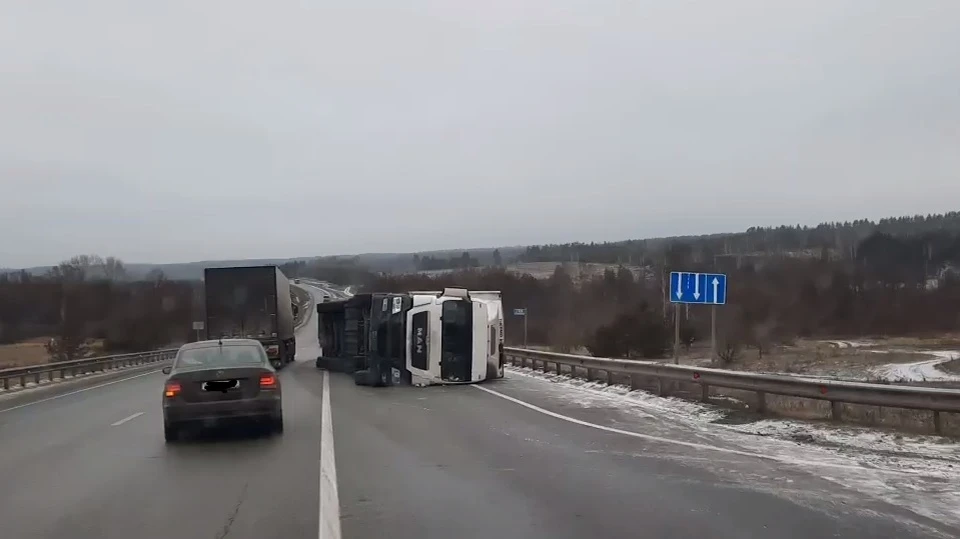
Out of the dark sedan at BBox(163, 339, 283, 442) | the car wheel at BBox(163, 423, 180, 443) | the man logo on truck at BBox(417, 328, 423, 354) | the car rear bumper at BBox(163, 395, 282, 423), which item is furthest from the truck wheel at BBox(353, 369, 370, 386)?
the car rear bumper at BBox(163, 395, 282, 423)

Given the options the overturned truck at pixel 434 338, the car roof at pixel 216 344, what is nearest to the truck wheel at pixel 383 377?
the overturned truck at pixel 434 338

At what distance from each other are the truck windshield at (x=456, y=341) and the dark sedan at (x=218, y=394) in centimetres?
945

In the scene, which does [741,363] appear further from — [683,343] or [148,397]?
[148,397]

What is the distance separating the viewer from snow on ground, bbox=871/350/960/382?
35.0 meters

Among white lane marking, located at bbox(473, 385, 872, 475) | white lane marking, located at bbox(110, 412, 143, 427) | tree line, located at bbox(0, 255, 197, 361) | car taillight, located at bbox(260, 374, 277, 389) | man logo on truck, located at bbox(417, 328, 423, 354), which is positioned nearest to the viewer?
white lane marking, located at bbox(473, 385, 872, 475)

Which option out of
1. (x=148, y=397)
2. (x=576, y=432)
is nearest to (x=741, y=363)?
(x=148, y=397)

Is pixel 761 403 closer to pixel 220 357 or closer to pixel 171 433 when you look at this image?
pixel 220 357

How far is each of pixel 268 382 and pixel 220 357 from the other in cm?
104

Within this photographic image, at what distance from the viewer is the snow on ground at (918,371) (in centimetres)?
3503

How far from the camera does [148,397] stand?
76.5 feet

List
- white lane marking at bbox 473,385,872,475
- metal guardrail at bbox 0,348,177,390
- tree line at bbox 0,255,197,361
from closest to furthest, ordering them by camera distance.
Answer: white lane marking at bbox 473,385,872,475, metal guardrail at bbox 0,348,177,390, tree line at bbox 0,255,197,361

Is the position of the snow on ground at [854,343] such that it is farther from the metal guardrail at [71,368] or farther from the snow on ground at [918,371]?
the metal guardrail at [71,368]

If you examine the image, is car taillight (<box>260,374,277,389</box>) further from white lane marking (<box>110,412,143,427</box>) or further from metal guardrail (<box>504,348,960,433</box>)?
metal guardrail (<box>504,348,960,433</box>)

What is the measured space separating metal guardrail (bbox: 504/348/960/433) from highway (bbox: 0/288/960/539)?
181cm
